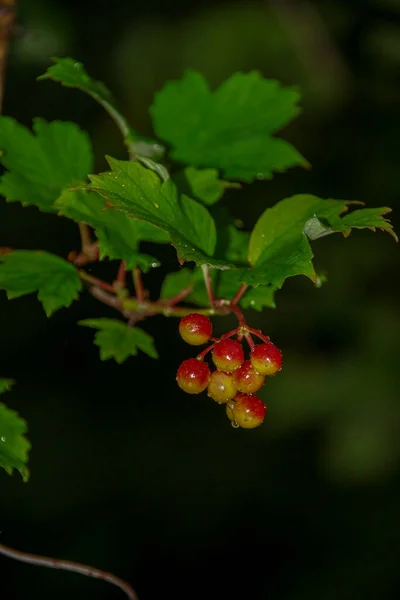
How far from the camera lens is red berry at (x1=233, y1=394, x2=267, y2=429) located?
1543 millimetres

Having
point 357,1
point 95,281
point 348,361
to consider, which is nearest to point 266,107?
point 95,281

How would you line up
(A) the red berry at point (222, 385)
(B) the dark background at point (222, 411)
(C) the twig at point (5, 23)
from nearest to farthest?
(A) the red berry at point (222, 385) → (C) the twig at point (5, 23) → (B) the dark background at point (222, 411)

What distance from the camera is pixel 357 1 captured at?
4.05 m

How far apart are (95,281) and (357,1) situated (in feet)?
9.55

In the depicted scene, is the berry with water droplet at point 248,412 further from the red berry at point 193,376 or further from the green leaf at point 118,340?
the green leaf at point 118,340

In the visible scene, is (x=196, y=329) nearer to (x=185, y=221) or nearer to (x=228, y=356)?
(x=228, y=356)

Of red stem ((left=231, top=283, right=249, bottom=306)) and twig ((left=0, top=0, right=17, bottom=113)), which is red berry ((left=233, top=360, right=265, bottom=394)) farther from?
twig ((left=0, top=0, right=17, bottom=113))

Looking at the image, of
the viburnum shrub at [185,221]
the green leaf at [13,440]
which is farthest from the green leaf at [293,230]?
the green leaf at [13,440]

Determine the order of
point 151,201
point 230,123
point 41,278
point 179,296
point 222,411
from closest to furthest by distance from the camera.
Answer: point 151,201 < point 41,278 < point 179,296 < point 230,123 < point 222,411

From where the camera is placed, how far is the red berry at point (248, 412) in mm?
1543

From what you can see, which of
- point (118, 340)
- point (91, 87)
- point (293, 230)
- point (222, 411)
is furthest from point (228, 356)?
point (222, 411)

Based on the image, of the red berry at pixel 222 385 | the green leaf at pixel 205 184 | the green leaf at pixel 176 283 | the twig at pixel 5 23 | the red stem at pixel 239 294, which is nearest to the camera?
the red berry at pixel 222 385

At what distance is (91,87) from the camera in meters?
1.80

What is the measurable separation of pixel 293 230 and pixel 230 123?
0.65 m
